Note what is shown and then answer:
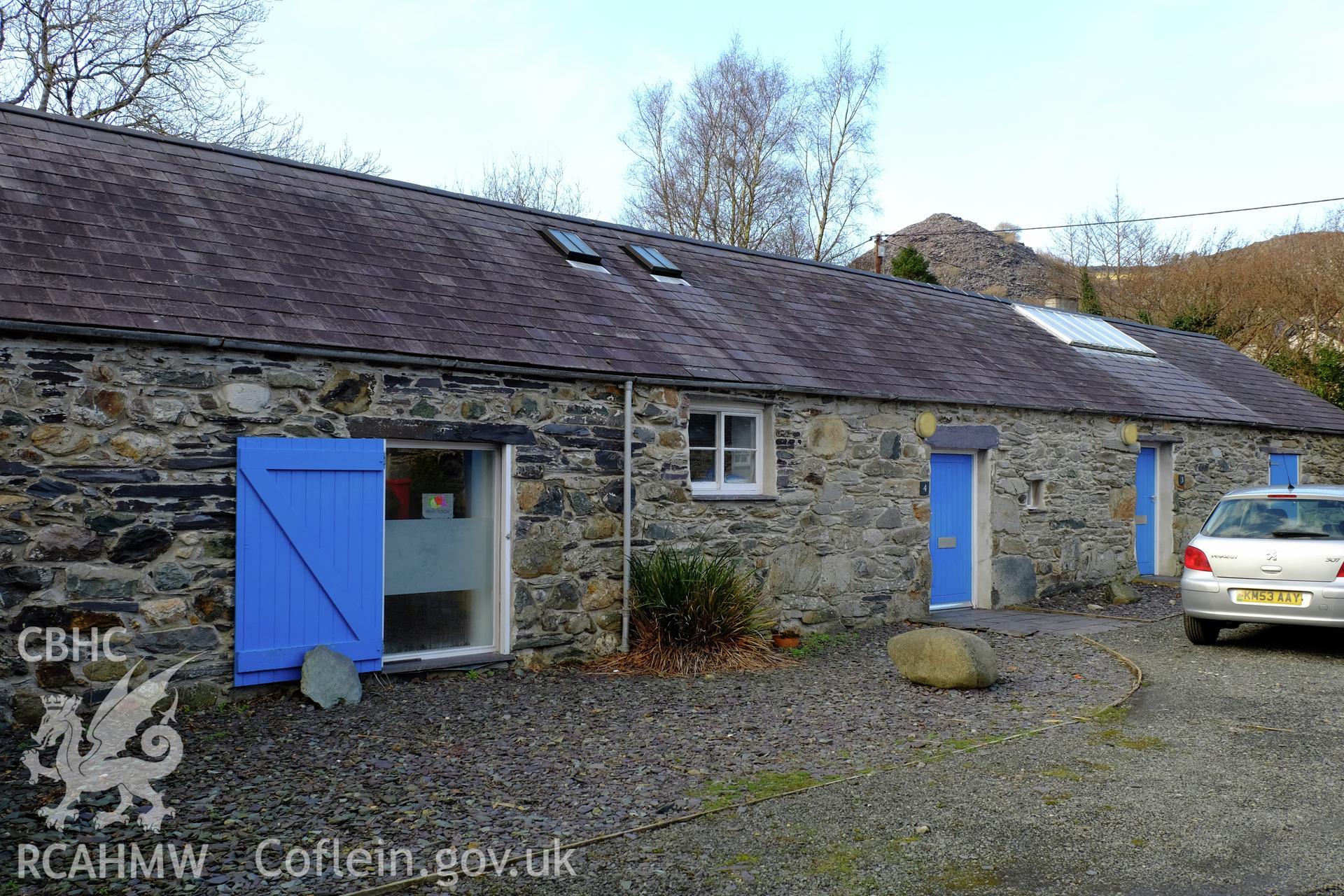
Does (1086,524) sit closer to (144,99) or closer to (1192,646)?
(1192,646)

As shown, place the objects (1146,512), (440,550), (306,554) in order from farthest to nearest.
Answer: (1146,512) → (440,550) → (306,554)

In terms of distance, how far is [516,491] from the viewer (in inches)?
336

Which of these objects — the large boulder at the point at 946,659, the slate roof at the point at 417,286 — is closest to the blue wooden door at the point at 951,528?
the slate roof at the point at 417,286

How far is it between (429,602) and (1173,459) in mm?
11603

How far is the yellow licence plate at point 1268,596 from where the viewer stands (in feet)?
29.1

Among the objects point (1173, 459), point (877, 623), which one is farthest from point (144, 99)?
point (1173, 459)

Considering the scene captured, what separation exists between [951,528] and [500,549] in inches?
237

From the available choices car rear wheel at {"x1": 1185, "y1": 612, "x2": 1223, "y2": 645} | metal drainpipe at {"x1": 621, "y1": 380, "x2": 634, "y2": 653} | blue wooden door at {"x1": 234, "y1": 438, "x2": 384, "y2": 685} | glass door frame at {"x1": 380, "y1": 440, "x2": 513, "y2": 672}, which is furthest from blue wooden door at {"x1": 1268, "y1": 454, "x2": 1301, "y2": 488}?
blue wooden door at {"x1": 234, "y1": 438, "x2": 384, "y2": 685}

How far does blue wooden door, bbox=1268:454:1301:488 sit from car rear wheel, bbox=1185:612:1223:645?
8.30 m

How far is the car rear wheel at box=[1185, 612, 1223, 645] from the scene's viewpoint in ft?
32.0

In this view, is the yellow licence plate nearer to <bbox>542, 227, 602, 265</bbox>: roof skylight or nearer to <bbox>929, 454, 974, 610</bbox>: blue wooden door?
<bbox>929, 454, 974, 610</bbox>: blue wooden door

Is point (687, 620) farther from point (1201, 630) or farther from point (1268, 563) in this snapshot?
point (1268, 563)

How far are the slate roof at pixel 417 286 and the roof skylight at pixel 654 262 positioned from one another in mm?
169

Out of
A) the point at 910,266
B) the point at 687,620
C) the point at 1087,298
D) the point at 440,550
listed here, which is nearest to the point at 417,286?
the point at 440,550
